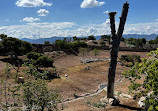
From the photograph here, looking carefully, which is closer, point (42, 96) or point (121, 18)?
point (42, 96)

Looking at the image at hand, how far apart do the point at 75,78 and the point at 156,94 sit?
23.3m

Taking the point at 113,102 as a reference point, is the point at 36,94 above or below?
above

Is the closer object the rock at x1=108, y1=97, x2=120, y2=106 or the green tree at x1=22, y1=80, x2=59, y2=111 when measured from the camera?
the green tree at x1=22, y1=80, x2=59, y2=111

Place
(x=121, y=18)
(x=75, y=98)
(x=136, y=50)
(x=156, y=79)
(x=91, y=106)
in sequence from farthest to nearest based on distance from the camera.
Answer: (x=136, y=50), (x=75, y=98), (x=91, y=106), (x=121, y=18), (x=156, y=79)

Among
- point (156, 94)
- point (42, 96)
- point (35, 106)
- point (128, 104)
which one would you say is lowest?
point (128, 104)

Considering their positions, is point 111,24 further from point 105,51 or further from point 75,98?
point 105,51

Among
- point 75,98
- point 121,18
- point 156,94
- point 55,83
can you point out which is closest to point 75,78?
point 55,83

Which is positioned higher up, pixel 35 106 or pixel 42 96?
pixel 42 96

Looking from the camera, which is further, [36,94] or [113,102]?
[113,102]

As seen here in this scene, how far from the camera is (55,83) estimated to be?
25188mm

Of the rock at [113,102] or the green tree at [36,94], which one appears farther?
the rock at [113,102]

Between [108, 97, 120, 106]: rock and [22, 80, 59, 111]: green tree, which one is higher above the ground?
[22, 80, 59, 111]: green tree

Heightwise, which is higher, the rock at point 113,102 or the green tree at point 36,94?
the green tree at point 36,94

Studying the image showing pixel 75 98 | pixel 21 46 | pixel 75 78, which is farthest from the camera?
pixel 21 46
